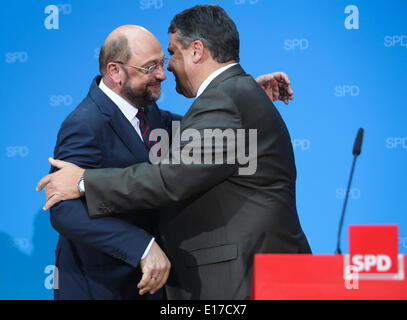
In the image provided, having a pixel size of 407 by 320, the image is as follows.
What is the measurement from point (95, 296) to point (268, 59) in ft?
5.91

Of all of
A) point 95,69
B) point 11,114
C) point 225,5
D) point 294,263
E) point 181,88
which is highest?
point 225,5

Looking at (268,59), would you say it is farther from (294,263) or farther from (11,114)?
(294,263)

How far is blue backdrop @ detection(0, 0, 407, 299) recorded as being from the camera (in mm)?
3016

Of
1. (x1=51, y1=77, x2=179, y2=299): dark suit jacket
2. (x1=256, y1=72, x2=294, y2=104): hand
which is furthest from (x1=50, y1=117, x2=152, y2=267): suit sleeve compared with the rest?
(x1=256, y1=72, x2=294, y2=104): hand

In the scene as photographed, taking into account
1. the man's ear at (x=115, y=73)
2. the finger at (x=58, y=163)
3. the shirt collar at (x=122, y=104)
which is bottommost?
the finger at (x=58, y=163)

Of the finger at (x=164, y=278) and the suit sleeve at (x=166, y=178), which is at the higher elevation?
the suit sleeve at (x=166, y=178)

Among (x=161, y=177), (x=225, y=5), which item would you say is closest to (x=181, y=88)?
(x=161, y=177)

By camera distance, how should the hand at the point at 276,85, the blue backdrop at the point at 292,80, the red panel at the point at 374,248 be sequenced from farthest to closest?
1. the blue backdrop at the point at 292,80
2. the hand at the point at 276,85
3. the red panel at the point at 374,248

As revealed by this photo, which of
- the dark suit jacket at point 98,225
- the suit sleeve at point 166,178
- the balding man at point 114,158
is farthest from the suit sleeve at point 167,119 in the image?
the suit sleeve at point 166,178

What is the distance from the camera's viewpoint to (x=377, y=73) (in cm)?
303

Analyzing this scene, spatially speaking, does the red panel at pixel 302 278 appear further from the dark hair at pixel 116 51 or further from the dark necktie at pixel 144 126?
the dark hair at pixel 116 51

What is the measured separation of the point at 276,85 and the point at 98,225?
1.01m

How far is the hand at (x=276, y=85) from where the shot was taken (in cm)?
218

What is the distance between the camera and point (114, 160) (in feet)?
5.80
